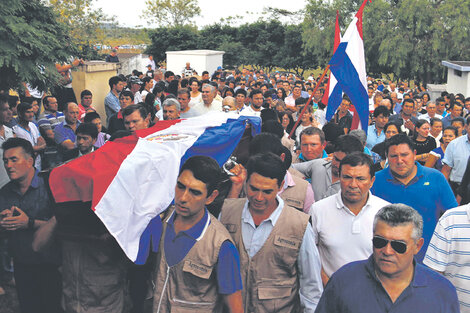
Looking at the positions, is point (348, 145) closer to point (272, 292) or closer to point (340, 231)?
point (340, 231)

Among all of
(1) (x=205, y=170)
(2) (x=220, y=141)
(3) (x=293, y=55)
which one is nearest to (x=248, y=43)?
(3) (x=293, y=55)

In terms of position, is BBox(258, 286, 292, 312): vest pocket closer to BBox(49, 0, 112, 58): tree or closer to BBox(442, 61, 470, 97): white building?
BBox(442, 61, 470, 97): white building

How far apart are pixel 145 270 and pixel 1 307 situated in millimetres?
1721

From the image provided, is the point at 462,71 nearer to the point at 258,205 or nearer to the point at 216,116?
the point at 216,116

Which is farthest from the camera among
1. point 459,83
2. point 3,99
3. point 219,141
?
point 459,83

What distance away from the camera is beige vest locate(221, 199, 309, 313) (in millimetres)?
2984

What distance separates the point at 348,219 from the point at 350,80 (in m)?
3.86

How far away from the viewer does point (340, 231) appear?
345 centimetres

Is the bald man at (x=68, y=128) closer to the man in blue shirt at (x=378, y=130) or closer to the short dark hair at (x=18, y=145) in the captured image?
the short dark hair at (x=18, y=145)

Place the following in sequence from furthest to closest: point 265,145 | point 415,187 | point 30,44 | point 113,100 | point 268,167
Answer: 1. point 113,100
2. point 30,44
3. point 415,187
4. point 265,145
5. point 268,167

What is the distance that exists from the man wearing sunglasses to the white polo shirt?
3.15ft

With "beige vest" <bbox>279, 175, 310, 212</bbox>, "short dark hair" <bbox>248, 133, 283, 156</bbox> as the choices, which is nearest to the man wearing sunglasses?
"beige vest" <bbox>279, 175, 310, 212</bbox>

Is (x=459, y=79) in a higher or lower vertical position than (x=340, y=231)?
higher

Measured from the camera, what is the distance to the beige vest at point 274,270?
9.79 feet
